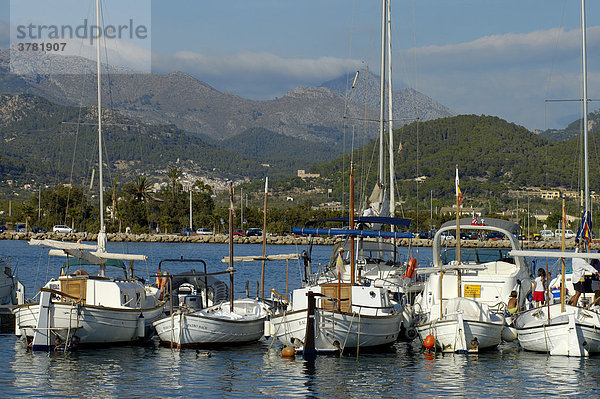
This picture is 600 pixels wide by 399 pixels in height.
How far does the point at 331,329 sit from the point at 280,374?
321 cm

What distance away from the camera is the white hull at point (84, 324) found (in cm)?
3005

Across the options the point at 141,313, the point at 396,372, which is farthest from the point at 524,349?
the point at 141,313

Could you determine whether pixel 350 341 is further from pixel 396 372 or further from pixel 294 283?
pixel 294 283

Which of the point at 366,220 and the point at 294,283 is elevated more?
the point at 366,220

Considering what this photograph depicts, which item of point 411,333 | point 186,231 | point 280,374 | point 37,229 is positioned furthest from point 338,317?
point 186,231

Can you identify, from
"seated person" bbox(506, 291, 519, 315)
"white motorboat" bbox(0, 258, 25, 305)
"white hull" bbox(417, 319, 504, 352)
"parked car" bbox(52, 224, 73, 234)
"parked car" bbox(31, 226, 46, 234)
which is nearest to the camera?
"white hull" bbox(417, 319, 504, 352)

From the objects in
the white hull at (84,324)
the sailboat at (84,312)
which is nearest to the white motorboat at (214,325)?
the white hull at (84,324)

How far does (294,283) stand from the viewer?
60750mm

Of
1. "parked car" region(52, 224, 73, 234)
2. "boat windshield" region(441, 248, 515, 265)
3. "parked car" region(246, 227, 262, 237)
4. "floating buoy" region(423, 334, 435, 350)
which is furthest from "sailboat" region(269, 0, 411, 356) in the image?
"parked car" region(246, 227, 262, 237)

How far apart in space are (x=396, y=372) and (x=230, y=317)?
7.59 meters

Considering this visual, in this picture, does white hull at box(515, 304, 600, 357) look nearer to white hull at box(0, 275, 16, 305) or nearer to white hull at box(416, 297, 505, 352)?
white hull at box(416, 297, 505, 352)

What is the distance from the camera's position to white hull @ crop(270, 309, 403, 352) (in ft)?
96.0

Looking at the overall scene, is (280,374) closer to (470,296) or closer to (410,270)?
(470,296)

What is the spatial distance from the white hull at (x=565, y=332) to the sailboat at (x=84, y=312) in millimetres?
14661
